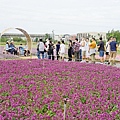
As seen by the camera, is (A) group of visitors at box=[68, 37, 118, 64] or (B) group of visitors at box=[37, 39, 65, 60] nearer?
(A) group of visitors at box=[68, 37, 118, 64]

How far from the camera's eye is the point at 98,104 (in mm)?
5602

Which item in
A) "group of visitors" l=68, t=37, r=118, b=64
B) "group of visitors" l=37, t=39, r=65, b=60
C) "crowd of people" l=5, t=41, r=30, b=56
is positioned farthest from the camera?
"crowd of people" l=5, t=41, r=30, b=56

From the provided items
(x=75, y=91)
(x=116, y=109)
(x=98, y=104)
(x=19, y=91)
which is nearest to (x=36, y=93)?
(x=19, y=91)

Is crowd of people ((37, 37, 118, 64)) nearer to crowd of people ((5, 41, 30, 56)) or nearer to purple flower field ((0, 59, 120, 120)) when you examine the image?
crowd of people ((5, 41, 30, 56))

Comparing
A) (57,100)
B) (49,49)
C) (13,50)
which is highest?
(49,49)

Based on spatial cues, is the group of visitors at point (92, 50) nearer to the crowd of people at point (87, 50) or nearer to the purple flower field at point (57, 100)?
the crowd of people at point (87, 50)

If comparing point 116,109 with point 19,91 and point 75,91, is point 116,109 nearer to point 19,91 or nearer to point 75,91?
point 75,91

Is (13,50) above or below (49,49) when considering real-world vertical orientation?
below

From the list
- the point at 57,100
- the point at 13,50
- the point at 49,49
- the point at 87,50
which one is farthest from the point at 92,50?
the point at 57,100

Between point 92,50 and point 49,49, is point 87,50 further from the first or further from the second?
point 49,49

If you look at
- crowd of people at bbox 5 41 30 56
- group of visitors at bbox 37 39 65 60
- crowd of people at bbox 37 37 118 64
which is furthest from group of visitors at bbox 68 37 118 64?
Answer: crowd of people at bbox 5 41 30 56

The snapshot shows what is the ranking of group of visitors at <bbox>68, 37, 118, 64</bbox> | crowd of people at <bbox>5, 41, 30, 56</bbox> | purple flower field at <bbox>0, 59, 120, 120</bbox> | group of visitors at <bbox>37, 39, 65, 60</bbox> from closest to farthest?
1. purple flower field at <bbox>0, 59, 120, 120</bbox>
2. group of visitors at <bbox>68, 37, 118, 64</bbox>
3. group of visitors at <bbox>37, 39, 65, 60</bbox>
4. crowd of people at <bbox>5, 41, 30, 56</bbox>

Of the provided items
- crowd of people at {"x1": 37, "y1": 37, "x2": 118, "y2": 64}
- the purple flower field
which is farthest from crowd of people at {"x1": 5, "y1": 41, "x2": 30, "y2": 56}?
the purple flower field

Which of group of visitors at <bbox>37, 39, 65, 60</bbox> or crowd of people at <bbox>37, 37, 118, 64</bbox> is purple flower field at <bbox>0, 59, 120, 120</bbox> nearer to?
crowd of people at <bbox>37, 37, 118, 64</bbox>
